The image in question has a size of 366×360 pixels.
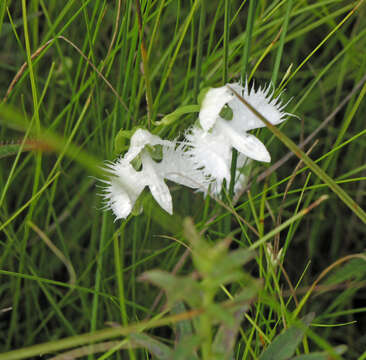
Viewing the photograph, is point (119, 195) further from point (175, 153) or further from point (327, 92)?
point (327, 92)

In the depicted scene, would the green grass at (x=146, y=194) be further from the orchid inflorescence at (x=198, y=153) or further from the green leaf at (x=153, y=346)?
the green leaf at (x=153, y=346)

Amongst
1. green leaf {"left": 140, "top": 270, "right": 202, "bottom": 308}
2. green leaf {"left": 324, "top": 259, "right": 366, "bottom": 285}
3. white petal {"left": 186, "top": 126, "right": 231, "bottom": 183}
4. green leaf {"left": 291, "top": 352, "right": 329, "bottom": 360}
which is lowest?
green leaf {"left": 324, "top": 259, "right": 366, "bottom": 285}

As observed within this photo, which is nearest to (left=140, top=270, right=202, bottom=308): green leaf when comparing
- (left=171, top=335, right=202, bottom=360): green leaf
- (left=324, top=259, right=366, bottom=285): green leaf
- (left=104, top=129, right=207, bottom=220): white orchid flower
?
(left=171, top=335, right=202, bottom=360): green leaf

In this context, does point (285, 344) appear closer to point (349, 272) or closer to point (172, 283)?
point (172, 283)

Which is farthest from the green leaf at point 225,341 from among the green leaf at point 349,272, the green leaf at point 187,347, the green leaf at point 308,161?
the green leaf at point 349,272

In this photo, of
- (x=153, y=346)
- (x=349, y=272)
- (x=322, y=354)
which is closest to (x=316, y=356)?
(x=322, y=354)

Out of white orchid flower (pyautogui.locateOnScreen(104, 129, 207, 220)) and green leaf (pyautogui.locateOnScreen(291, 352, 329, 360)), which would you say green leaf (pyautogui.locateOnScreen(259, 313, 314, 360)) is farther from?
white orchid flower (pyautogui.locateOnScreen(104, 129, 207, 220))

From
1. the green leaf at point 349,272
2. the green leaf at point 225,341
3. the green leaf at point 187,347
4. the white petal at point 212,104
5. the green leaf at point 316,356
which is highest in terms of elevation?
the white petal at point 212,104
